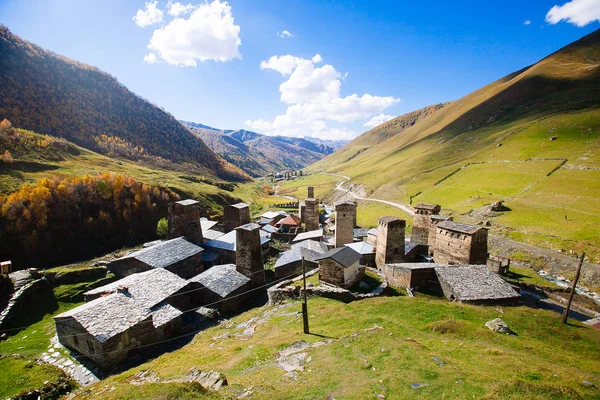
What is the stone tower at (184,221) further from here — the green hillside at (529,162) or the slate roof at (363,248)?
the green hillside at (529,162)

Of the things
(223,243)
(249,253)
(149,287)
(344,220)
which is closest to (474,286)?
(344,220)

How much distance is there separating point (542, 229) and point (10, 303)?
241 ft

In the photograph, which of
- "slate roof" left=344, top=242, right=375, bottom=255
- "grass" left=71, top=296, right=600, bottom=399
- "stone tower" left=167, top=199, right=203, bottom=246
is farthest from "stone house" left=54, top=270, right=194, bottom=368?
"slate roof" left=344, top=242, right=375, bottom=255

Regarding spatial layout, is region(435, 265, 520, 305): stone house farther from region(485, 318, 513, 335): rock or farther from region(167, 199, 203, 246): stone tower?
region(167, 199, 203, 246): stone tower

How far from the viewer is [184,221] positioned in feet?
131

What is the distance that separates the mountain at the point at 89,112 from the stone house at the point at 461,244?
398 feet

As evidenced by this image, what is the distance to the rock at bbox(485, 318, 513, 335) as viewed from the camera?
16.6m

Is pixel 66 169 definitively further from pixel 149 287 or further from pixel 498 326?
pixel 498 326

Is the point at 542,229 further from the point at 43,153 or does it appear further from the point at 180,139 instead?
the point at 180,139

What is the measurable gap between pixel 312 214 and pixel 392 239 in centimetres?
2371

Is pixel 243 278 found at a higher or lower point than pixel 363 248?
lower

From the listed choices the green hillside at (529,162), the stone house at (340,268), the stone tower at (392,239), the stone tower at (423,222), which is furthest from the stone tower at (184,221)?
the green hillside at (529,162)

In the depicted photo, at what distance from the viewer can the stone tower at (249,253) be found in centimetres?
2989

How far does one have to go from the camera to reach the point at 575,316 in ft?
84.1
